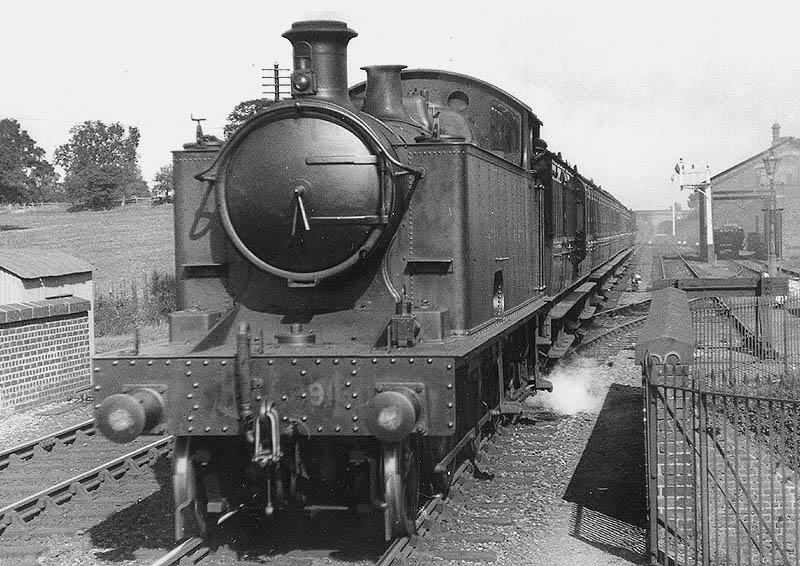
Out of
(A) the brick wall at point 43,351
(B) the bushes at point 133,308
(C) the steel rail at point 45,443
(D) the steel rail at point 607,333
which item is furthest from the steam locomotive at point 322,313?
(B) the bushes at point 133,308

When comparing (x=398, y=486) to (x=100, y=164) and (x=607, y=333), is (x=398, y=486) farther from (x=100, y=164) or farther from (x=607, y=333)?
(x=100, y=164)

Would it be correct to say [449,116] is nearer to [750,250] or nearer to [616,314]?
[616,314]

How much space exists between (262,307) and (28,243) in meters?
36.5

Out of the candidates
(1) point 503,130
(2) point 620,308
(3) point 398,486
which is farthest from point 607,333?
(3) point 398,486

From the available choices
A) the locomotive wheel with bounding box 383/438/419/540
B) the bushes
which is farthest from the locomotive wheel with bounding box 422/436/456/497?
the bushes

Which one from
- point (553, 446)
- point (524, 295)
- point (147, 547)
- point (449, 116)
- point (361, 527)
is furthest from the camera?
point (524, 295)

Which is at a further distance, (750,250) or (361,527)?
(750,250)

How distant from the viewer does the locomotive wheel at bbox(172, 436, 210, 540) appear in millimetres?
5711

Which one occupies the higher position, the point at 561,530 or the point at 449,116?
the point at 449,116

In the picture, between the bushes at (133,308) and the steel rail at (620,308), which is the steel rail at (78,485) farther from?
the steel rail at (620,308)

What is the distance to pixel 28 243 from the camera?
130 ft

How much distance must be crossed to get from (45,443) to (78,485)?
1952 millimetres

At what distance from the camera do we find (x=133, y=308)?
1980 centimetres

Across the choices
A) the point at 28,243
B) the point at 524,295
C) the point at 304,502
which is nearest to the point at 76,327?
the point at 524,295
